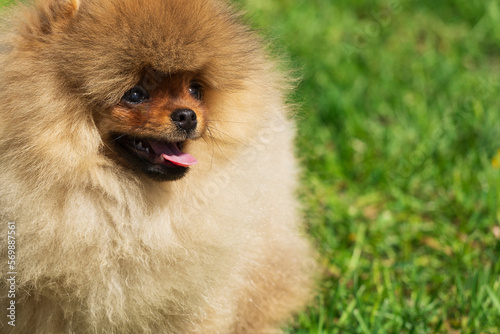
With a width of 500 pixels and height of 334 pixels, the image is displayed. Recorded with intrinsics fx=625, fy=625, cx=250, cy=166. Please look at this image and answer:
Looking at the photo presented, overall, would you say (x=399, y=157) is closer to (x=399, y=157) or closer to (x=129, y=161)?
(x=399, y=157)

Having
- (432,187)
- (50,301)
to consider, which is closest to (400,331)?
(432,187)

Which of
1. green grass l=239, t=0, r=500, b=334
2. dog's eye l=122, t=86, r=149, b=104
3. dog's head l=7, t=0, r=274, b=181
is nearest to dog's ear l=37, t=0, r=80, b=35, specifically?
dog's head l=7, t=0, r=274, b=181

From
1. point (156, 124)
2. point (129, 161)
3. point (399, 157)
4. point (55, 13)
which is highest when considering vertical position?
point (55, 13)

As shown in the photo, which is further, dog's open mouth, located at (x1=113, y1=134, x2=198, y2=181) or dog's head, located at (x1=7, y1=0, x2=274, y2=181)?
dog's open mouth, located at (x1=113, y1=134, x2=198, y2=181)

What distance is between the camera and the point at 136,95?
1.99 meters

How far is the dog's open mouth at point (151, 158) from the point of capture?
205 cm

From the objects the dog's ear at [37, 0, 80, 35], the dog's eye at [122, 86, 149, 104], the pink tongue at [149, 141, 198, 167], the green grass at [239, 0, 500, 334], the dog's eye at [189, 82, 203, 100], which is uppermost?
the dog's ear at [37, 0, 80, 35]

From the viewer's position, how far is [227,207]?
2248 mm

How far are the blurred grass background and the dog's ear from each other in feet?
2.41

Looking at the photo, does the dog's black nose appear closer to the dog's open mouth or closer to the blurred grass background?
the dog's open mouth

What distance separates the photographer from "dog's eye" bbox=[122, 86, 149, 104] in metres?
1.98

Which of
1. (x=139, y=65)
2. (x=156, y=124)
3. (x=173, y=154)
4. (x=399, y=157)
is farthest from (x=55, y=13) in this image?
(x=399, y=157)

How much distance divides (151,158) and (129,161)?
0.08 metres

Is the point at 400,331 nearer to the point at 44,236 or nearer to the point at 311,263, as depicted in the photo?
the point at 311,263
